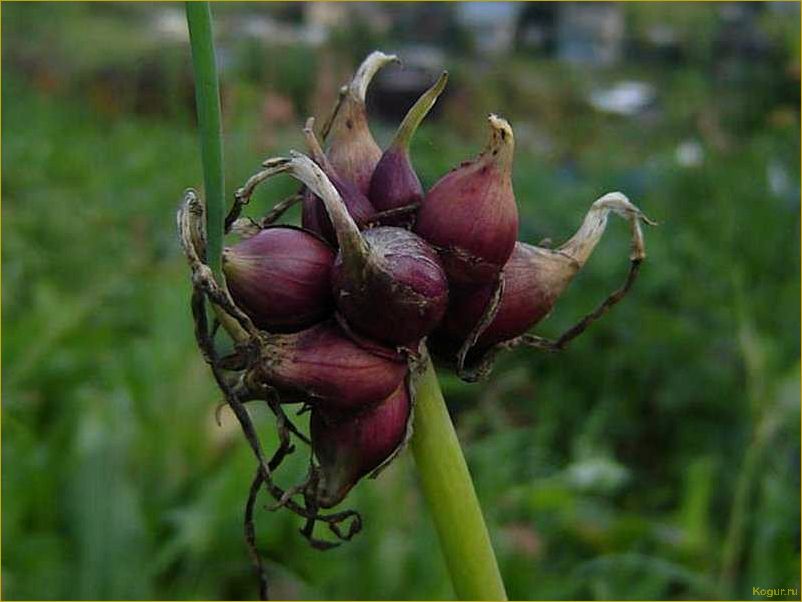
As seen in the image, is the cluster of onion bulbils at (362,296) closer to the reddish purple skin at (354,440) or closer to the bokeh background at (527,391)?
the reddish purple skin at (354,440)

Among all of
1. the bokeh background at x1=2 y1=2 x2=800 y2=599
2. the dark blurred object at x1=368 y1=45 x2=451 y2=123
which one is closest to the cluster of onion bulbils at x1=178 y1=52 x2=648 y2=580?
the bokeh background at x1=2 y1=2 x2=800 y2=599

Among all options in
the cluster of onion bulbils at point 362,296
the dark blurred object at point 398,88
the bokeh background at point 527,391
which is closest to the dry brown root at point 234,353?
the cluster of onion bulbils at point 362,296

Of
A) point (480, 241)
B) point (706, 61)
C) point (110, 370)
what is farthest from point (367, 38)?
point (480, 241)

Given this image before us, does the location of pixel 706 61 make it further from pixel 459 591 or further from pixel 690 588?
pixel 459 591

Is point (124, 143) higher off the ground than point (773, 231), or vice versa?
point (773, 231)

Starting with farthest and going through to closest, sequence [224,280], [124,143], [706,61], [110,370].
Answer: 1. [124,143]
2. [706,61]
3. [110,370]
4. [224,280]

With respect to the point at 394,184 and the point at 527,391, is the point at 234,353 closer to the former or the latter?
the point at 394,184

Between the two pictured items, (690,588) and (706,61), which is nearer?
(690,588)
